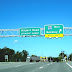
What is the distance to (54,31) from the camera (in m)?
33.7

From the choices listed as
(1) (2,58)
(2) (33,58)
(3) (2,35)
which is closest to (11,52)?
(1) (2,58)

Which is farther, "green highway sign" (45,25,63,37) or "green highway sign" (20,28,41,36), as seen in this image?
"green highway sign" (20,28,41,36)

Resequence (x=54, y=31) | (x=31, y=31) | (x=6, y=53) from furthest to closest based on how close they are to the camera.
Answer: (x=6, y=53), (x=31, y=31), (x=54, y=31)

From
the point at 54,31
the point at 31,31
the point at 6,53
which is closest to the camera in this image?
the point at 54,31

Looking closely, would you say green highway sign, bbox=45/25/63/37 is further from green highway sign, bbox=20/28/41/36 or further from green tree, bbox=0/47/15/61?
green tree, bbox=0/47/15/61

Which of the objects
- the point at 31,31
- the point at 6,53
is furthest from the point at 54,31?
the point at 6,53

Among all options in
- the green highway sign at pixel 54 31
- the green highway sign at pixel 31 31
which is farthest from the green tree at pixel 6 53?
the green highway sign at pixel 54 31

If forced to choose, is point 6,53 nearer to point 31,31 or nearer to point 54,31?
point 31,31

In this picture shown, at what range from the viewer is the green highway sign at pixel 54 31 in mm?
33494

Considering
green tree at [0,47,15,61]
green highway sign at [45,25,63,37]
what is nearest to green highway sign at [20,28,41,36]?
green highway sign at [45,25,63,37]

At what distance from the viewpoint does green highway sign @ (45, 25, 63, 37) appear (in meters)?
33.5

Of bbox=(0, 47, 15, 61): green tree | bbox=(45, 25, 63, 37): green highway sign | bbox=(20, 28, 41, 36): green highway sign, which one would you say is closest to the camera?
bbox=(45, 25, 63, 37): green highway sign

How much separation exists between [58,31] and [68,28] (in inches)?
85.3

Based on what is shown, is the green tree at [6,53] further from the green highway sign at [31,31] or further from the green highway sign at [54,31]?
the green highway sign at [54,31]
